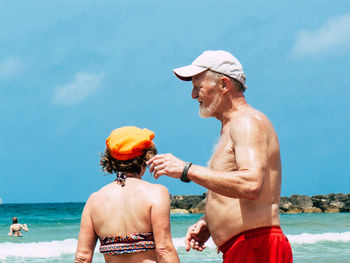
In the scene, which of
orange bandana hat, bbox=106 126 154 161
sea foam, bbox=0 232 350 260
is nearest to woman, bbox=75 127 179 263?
orange bandana hat, bbox=106 126 154 161

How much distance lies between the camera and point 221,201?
9.50ft

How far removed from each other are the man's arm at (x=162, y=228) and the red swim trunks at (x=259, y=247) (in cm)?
37

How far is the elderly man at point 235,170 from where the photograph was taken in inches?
102

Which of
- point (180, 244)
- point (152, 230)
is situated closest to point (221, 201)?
point (152, 230)

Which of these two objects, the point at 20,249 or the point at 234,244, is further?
the point at 20,249

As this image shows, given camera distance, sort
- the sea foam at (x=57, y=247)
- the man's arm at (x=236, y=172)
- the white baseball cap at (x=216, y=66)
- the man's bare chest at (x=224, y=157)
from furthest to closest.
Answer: the sea foam at (x=57, y=247) < the white baseball cap at (x=216, y=66) < the man's bare chest at (x=224, y=157) < the man's arm at (x=236, y=172)

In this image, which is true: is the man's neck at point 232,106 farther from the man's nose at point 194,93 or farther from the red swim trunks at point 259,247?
the red swim trunks at point 259,247

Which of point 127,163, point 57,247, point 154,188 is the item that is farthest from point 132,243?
point 57,247

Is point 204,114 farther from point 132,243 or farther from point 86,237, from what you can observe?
point 86,237

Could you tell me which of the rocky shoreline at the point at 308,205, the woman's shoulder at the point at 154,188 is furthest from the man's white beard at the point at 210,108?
the rocky shoreline at the point at 308,205

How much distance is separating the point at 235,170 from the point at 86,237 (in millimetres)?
1003

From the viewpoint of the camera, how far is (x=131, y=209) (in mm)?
3062

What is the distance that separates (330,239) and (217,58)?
589 inches

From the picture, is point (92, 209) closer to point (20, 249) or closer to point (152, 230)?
point (152, 230)
